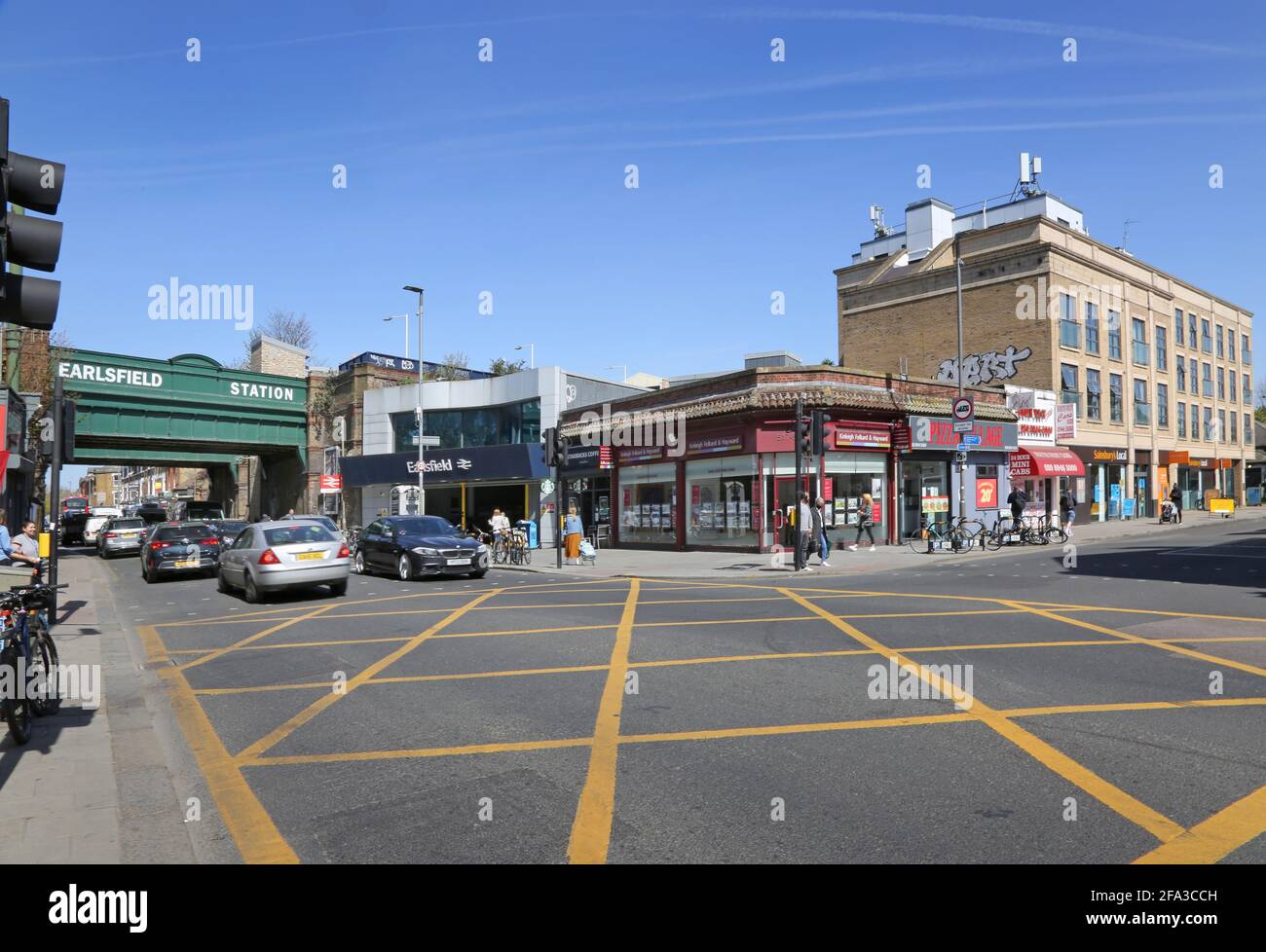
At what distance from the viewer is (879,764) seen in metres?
5.24

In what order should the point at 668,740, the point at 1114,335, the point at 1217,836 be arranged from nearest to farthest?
1. the point at 1217,836
2. the point at 668,740
3. the point at 1114,335

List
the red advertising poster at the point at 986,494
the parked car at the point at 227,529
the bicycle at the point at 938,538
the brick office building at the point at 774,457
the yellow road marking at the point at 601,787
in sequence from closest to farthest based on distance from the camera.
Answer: the yellow road marking at the point at 601,787, the bicycle at the point at 938,538, the parked car at the point at 227,529, the brick office building at the point at 774,457, the red advertising poster at the point at 986,494

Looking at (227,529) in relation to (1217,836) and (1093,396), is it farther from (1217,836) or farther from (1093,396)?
(1093,396)

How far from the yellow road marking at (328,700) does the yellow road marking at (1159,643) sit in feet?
26.5

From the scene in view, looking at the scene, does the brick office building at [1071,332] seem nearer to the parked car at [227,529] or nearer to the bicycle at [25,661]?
the parked car at [227,529]

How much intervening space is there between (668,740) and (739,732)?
0.53 meters

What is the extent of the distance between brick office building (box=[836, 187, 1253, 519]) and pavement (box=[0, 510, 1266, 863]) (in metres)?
27.1

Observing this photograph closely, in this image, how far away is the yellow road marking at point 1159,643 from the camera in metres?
7.96

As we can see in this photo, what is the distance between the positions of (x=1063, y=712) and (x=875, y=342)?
1615 inches

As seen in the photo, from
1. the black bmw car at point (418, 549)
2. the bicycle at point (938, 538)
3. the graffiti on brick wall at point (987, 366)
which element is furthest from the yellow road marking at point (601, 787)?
the graffiti on brick wall at point (987, 366)

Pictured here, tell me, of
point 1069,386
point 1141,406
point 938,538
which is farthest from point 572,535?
point 1141,406

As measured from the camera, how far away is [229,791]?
510 cm

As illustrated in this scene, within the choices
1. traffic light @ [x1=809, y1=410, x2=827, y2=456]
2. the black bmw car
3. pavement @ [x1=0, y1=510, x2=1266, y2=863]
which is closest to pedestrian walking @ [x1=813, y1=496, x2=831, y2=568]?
traffic light @ [x1=809, y1=410, x2=827, y2=456]

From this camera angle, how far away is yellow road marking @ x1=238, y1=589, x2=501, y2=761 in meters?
6.09
